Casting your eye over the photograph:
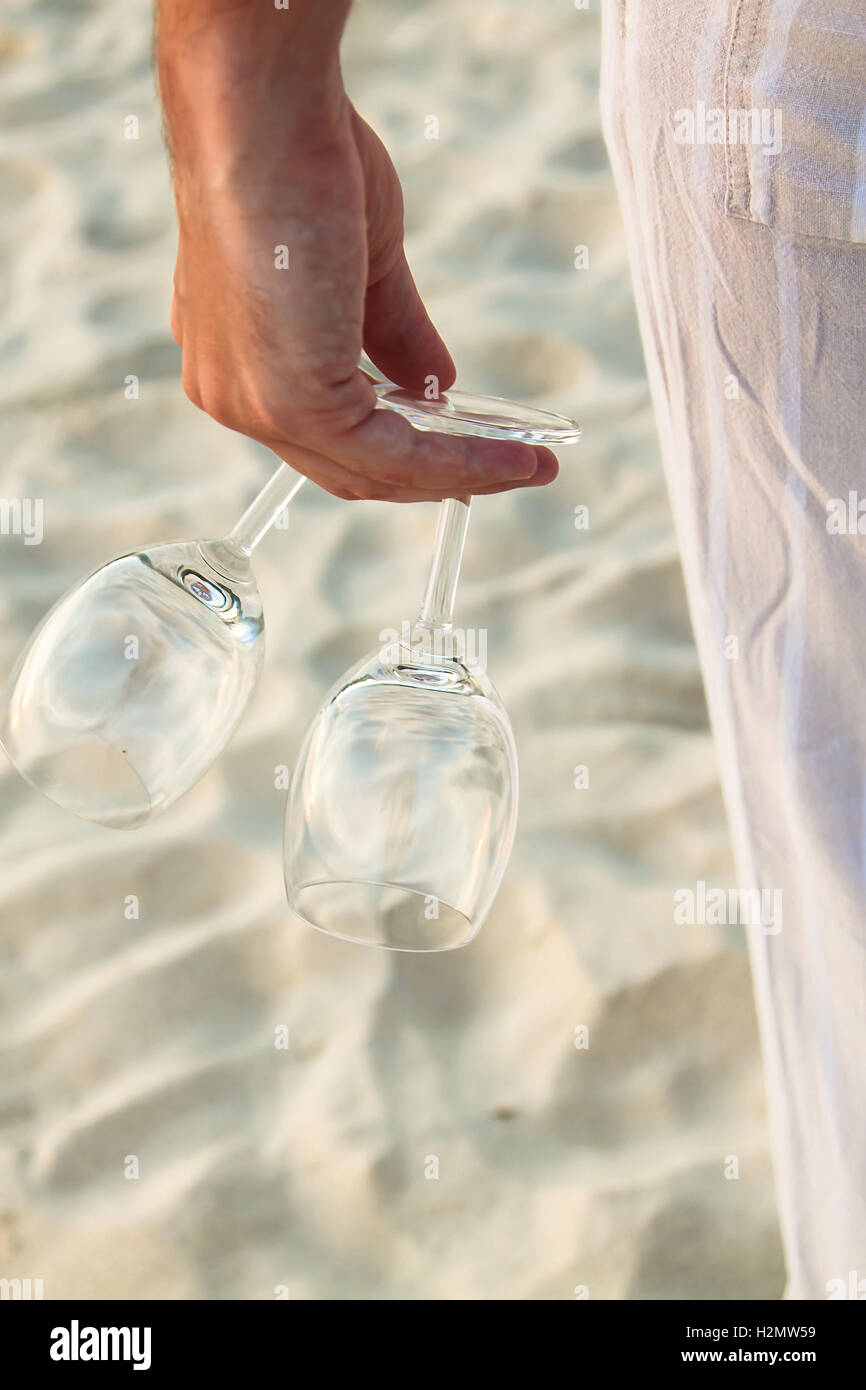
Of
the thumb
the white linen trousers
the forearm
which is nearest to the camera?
the forearm

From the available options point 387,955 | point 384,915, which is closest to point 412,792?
point 384,915

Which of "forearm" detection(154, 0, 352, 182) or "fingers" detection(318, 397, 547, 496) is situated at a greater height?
"forearm" detection(154, 0, 352, 182)

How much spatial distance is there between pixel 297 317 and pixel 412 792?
23 cm

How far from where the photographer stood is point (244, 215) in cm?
61

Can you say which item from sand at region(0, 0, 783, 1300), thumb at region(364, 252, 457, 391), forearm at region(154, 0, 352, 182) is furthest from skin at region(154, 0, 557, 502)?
sand at region(0, 0, 783, 1300)

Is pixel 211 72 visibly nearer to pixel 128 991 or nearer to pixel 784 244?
pixel 784 244

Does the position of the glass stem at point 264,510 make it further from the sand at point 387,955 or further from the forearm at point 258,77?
the sand at point 387,955

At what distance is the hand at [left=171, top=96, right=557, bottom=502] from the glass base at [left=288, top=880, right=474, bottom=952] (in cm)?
20

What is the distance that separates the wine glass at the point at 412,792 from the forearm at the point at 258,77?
12 centimetres

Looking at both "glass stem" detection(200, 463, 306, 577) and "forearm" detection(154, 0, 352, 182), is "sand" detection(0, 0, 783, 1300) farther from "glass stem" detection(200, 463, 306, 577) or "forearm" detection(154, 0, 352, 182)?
"forearm" detection(154, 0, 352, 182)

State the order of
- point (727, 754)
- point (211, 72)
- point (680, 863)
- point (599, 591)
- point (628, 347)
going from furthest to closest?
point (628, 347) → point (599, 591) → point (680, 863) → point (727, 754) → point (211, 72)

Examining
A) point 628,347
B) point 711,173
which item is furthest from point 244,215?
point 628,347

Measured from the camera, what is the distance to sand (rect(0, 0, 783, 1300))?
1.19 m

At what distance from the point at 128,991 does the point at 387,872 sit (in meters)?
0.75
